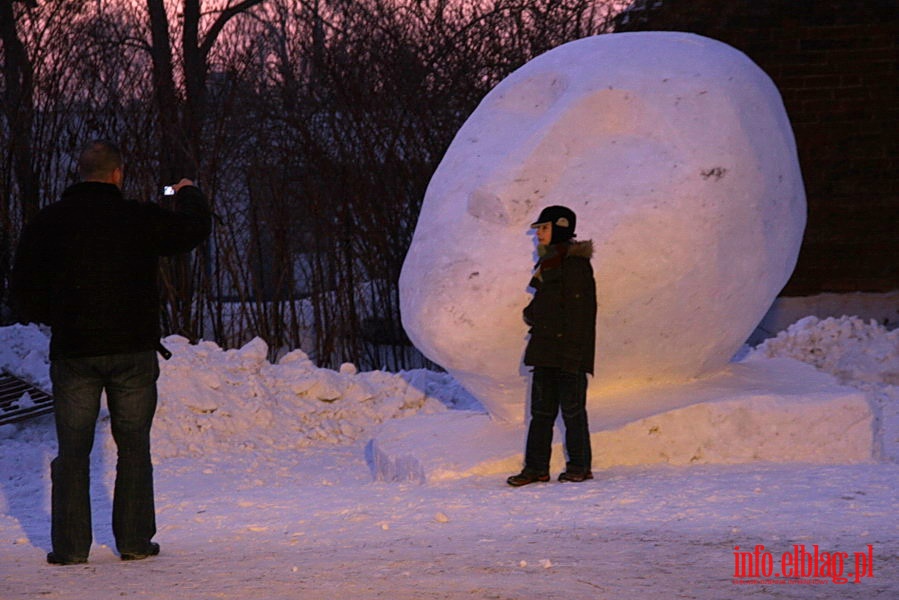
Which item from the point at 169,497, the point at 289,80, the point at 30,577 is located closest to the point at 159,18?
the point at 289,80

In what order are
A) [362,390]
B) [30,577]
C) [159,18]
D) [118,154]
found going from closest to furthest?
[30,577] < [118,154] < [362,390] < [159,18]

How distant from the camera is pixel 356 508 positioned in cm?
639

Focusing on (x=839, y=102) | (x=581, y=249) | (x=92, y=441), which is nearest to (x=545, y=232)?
(x=581, y=249)

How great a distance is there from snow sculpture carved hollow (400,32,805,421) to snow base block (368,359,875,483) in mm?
308

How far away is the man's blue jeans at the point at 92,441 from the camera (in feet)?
16.4

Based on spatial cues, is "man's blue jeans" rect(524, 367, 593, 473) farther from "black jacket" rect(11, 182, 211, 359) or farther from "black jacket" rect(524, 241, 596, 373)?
"black jacket" rect(11, 182, 211, 359)

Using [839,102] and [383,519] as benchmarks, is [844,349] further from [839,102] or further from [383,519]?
[383,519]

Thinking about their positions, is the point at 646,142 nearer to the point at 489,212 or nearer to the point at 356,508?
the point at 489,212

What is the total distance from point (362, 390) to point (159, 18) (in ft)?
29.8

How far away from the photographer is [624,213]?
7.04 m

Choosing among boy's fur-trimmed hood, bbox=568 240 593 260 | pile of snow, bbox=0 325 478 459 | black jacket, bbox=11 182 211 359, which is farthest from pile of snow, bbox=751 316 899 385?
black jacket, bbox=11 182 211 359

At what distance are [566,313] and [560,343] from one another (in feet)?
0.52

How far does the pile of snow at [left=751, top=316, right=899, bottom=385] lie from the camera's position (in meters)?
10.8

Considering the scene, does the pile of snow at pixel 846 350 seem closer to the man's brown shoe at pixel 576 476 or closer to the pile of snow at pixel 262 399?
the pile of snow at pixel 262 399
